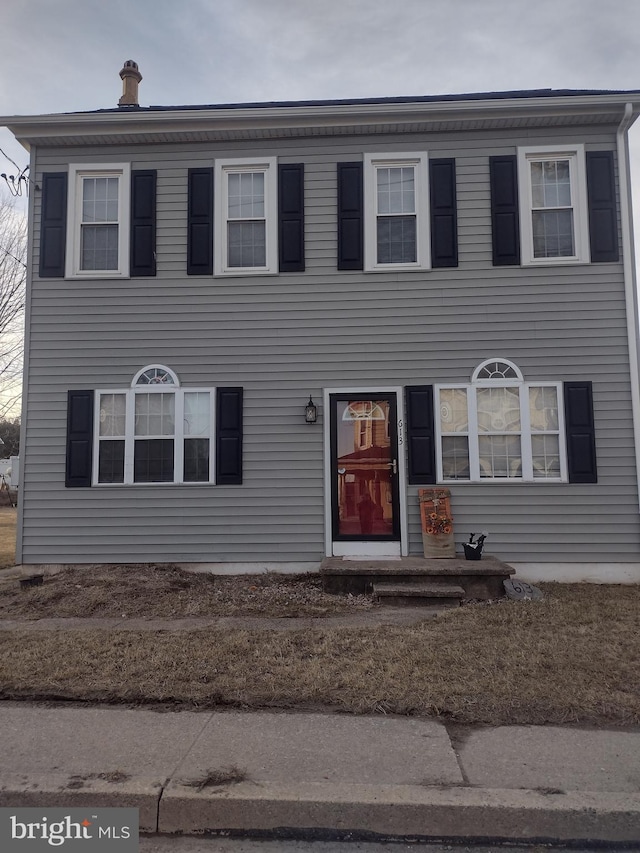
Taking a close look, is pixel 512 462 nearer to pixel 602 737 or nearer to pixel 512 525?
pixel 512 525

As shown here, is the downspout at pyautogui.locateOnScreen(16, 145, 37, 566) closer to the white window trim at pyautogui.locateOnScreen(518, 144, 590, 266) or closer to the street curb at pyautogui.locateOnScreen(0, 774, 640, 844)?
the street curb at pyautogui.locateOnScreen(0, 774, 640, 844)

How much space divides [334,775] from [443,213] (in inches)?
264

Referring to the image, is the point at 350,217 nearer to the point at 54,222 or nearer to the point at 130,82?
the point at 54,222

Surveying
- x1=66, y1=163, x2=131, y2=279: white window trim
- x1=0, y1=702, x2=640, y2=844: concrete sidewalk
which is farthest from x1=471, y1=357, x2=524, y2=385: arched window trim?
x1=0, y1=702, x2=640, y2=844: concrete sidewalk

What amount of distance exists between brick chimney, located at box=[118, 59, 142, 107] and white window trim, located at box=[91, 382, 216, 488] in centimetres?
474

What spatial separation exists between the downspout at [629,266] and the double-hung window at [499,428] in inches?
34.6

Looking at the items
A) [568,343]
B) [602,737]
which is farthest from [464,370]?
[602,737]

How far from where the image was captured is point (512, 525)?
7.48 m

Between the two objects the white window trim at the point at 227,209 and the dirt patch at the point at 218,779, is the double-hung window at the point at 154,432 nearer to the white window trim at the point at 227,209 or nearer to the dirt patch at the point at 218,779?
the white window trim at the point at 227,209

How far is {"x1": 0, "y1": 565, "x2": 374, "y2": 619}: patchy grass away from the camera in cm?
611

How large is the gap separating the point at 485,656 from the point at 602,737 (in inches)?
48.3

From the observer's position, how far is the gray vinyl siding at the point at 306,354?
24.7ft

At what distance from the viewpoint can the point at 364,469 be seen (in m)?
7.72

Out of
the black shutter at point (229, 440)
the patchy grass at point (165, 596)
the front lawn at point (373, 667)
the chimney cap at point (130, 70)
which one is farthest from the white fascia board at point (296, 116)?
the front lawn at point (373, 667)
